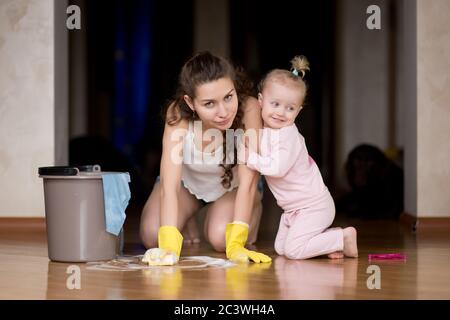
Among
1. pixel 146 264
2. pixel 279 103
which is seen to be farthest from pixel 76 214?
pixel 279 103

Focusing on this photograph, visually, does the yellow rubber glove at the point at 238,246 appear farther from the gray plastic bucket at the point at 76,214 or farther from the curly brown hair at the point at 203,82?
the gray plastic bucket at the point at 76,214

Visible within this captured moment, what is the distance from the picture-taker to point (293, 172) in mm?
3047

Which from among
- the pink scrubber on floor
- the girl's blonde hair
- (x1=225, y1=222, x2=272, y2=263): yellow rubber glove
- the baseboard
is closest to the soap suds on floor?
(x1=225, y1=222, x2=272, y2=263): yellow rubber glove

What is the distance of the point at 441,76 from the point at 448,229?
2.67 ft

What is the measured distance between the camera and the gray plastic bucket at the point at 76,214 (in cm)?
284

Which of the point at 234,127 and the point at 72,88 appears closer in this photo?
the point at 234,127

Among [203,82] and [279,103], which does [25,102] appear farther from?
[279,103]

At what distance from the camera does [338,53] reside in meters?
8.70

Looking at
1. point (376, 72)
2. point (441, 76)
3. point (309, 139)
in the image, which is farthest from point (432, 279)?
point (309, 139)

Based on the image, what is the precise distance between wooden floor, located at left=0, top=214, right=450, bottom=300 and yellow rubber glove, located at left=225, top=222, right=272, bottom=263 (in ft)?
0.24

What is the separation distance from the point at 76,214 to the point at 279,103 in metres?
0.86

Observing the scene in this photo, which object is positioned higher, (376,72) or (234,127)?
(376,72)
